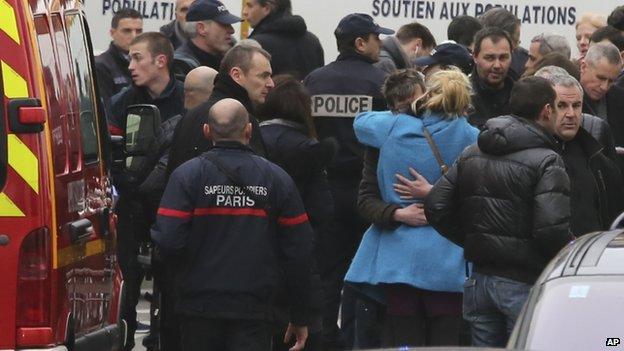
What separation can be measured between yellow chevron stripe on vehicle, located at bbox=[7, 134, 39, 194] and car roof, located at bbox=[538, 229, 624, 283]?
211 centimetres

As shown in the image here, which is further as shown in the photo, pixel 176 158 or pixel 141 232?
pixel 141 232

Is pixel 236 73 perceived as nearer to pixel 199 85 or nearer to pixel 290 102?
pixel 290 102

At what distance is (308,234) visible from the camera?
850cm

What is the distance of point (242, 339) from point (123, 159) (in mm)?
2083

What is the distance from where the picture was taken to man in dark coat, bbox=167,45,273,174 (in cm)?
937

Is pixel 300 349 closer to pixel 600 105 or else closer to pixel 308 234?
pixel 308 234

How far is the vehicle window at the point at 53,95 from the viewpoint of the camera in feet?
24.9

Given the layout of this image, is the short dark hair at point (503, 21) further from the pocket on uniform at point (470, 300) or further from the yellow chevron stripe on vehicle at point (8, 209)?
the yellow chevron stripe on vehicle at point (8, 209)

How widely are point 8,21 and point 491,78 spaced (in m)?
4.88

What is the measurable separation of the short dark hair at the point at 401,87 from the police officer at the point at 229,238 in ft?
5.17

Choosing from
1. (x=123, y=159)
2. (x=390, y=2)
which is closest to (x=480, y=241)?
(x=123, y=159)

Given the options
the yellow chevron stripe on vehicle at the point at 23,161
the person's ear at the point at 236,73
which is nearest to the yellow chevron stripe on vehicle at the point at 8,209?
the yellow chevron stripe on vehicle at the point at 23,161

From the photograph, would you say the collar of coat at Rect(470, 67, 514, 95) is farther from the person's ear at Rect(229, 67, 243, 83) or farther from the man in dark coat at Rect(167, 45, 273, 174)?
the person's ear at Rect(229, 67, 243, 83)

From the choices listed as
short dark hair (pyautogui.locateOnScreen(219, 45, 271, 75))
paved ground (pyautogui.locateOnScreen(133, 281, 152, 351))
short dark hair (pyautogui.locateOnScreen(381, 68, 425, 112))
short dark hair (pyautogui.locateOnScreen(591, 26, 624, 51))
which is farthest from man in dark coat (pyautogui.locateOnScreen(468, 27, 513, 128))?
paved ground (pyautogui.locateOnScreen(133, 281, 152, 351))
